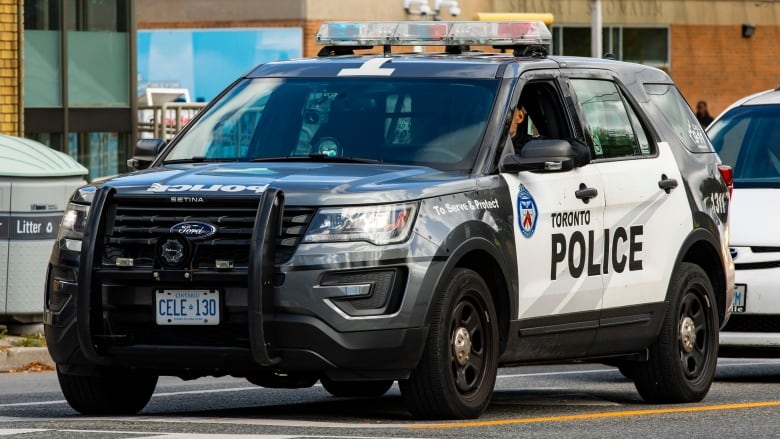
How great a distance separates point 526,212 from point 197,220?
5.63 feet

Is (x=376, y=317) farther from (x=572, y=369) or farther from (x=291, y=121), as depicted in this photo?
(x=572, y=369)

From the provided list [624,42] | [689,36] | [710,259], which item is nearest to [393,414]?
[710,259]

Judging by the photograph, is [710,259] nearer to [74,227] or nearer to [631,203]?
[631,203]

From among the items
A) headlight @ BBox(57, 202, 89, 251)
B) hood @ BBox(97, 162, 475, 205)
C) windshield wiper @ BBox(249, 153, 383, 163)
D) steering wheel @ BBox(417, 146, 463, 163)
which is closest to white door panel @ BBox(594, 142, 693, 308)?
steering wheel @ BBox(417, 146, 463, 163)

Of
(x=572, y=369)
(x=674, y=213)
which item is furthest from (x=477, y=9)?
(x=674, y=213)

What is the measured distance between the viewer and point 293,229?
7.96 meters

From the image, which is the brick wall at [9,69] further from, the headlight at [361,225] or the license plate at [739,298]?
the headlight at [361,225]

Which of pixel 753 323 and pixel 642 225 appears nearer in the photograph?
pixel 642 225

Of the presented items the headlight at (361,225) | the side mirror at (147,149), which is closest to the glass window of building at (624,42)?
the side mirror at (147,149)

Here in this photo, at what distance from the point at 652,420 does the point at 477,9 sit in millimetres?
35707

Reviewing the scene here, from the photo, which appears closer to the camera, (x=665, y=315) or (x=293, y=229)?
(x=293, y=229)

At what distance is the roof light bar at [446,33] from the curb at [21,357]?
456 centimetres

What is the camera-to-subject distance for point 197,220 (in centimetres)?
805

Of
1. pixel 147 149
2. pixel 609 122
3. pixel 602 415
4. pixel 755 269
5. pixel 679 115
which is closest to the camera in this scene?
pixel 602 415
